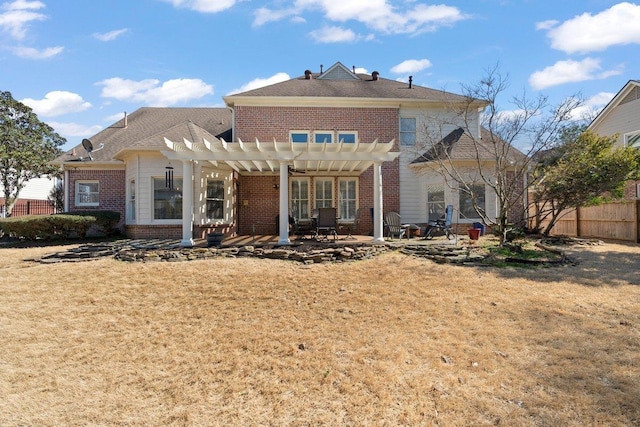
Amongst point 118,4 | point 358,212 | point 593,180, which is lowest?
point 358,212

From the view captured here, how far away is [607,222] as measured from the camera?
14.2 m

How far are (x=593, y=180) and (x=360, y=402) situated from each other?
12529mm

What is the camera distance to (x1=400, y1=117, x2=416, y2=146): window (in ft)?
51.2

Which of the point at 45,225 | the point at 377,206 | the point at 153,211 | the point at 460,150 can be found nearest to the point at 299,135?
the point at 377,206

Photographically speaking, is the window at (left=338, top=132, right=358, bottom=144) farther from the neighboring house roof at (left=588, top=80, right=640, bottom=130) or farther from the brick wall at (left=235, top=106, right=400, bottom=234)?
the neighboring house roof at (left=588, top=80, right=640, bottom=130)

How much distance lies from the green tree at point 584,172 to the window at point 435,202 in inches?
131

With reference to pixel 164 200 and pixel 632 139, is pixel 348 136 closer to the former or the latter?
pixel 164 200

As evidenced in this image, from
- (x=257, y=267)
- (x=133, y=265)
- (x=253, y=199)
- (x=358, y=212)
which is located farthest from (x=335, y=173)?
(x=133, y=265)

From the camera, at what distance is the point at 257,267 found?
8.59 meters

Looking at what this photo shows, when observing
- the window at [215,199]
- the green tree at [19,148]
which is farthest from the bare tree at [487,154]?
the green tree at [19,148]

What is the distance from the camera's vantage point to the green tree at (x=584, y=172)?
12.1m

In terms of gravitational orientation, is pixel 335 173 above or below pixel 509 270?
above

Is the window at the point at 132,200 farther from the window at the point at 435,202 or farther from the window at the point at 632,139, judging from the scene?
the window at the point at 632,139

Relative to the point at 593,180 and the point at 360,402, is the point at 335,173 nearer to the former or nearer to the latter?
the point at 593,180
